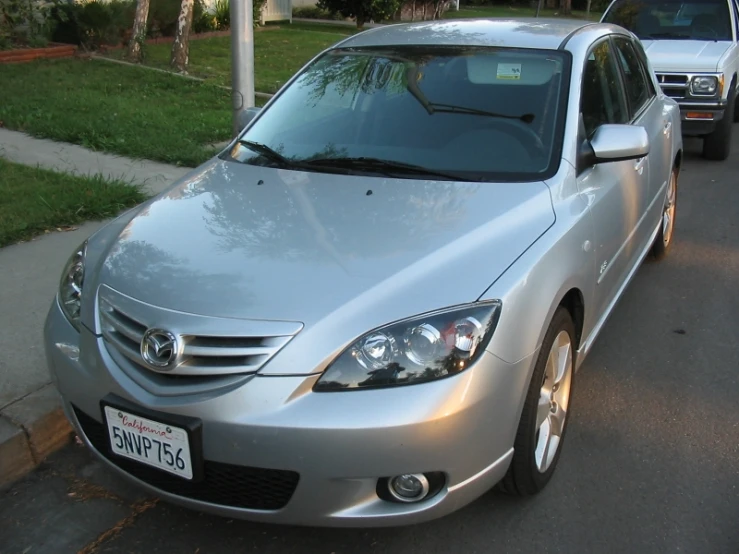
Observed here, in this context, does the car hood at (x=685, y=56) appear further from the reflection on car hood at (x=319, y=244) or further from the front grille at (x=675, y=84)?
the reflection on car hood at (x=319, y=244)

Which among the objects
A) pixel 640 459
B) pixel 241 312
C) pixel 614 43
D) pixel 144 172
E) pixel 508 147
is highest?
pixel 614 43

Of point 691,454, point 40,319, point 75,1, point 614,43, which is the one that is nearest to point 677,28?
point 614,43

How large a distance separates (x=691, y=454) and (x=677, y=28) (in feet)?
23.2

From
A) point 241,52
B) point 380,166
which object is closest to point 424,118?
point 380,166

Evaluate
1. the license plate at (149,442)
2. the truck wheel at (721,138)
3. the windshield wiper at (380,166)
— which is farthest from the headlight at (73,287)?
the truck wheel at (721,138)

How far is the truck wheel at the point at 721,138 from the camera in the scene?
8461 millimetres

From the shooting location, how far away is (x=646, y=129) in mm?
4457

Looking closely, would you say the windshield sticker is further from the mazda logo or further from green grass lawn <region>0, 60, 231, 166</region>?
green grass lawn <region>0, 60, 231, 166</region>

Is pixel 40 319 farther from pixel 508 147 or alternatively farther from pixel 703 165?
pixel 703 165

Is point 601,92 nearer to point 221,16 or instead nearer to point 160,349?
point 160,349

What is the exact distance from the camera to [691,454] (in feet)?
10.7

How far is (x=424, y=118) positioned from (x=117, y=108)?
6.48 metres

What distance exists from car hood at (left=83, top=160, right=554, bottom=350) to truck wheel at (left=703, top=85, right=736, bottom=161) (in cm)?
640

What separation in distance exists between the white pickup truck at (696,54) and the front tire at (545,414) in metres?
6.05
